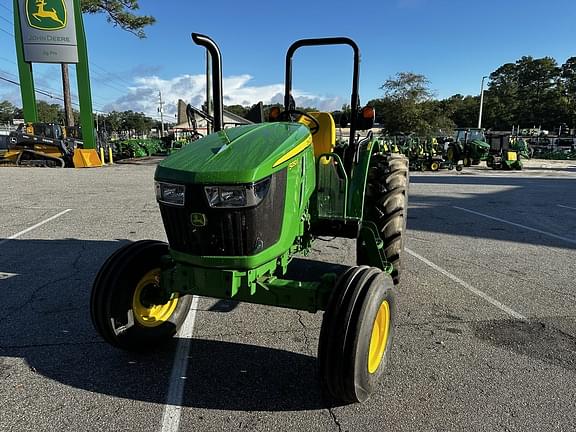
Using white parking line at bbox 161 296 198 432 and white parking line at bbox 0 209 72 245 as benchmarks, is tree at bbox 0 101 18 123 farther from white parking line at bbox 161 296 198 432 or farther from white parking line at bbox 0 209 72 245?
white parking line at bbox 161 296 198 432

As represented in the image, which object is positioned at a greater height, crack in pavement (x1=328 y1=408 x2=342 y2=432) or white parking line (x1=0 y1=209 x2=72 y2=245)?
white parking line (x1=0 y1=209 x2=72 y2=245)

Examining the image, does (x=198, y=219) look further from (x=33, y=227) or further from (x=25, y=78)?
(x=25, y=78)

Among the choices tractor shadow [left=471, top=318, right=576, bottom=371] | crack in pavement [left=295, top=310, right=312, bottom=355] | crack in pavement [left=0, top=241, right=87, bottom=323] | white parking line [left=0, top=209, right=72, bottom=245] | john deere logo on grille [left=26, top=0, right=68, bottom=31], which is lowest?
tractor shadow [left=471, top=318, right=576, bottom=371]

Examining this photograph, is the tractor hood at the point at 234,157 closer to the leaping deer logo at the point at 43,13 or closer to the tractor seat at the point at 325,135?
the tractor seat at the point at 325,135

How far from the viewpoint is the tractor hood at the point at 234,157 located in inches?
92.7

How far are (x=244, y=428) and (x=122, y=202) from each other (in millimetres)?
8208

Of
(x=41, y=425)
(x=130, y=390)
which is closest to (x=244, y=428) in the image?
(x=130, y=390)

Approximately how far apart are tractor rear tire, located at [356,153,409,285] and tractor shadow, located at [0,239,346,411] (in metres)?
1.46

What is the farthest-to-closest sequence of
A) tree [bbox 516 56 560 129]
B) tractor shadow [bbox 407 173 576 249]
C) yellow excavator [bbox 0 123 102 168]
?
tree [bbox 516 56 560 129], yellow excavator [bbox 0 123 102 168], tractor shadow [bbox 407 173 576 249]

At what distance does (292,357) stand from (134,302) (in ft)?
3.78

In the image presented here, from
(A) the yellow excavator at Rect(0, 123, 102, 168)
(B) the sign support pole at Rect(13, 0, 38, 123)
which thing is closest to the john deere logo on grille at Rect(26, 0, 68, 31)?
(B) the sign support pole at Rect(13, 0, 38, 123)

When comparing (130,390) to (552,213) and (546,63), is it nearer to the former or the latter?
(552,213)

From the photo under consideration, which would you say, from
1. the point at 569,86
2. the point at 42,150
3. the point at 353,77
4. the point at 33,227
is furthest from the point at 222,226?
the point at 569,86

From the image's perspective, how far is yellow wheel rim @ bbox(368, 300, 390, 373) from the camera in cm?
261
